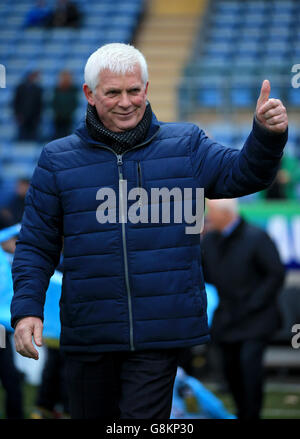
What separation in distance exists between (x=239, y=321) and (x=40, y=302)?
3.79m

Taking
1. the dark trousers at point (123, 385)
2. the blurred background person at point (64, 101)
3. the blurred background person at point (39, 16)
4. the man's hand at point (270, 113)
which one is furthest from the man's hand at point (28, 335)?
the blurred background person at point (39, 16)

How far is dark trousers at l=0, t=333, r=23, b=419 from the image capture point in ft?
22.3

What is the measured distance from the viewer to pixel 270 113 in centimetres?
349

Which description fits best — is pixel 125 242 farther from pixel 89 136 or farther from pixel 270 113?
pixel 270 113

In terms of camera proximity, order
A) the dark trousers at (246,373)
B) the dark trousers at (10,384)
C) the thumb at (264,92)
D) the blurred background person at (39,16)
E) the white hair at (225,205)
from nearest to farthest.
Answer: the thumb at (264,92), the dark trousers at (10,384), the dark trousers at (246,373), the white hair at (225,205), the blurred background person at (39,16)

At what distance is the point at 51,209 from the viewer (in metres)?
3.80

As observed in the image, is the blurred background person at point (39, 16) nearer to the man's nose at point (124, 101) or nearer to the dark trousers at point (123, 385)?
the man's nose at point (124, 101)

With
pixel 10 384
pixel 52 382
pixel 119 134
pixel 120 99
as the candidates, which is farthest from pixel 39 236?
pixel 52 382

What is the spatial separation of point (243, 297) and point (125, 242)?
3.92 m

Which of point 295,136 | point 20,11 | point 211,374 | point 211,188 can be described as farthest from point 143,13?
point 211,188

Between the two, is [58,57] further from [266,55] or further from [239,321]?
[239,321]

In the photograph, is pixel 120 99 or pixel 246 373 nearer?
pixel 120 99

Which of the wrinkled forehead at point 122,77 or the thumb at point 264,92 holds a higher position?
the wrinkled forehead at point 122,77

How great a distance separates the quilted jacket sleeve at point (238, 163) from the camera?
140 inches
